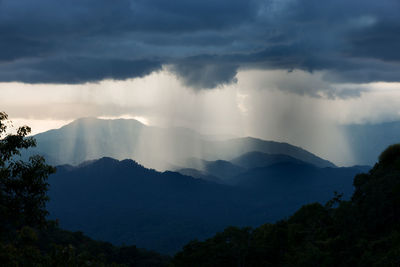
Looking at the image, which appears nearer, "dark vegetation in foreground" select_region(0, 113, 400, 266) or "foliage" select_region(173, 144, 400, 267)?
"dark vegetation in foreground" select_region(0, 113, 400, 266)

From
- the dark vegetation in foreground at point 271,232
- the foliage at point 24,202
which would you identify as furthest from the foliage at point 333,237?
the foliage at point 24,202

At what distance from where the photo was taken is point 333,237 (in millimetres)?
79312

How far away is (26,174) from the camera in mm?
28188

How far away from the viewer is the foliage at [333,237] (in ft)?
218

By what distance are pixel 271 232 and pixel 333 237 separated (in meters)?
21.9

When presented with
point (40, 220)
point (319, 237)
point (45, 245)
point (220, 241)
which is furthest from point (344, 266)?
point (45, 245)

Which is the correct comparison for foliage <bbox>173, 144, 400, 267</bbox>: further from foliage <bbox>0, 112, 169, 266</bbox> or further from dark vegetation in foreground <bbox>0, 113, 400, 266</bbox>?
foliage <bbox>0, 112, 169, 266</bbox>

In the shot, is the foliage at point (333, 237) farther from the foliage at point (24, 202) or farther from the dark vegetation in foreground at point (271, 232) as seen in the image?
the foliage at point (24, 202)

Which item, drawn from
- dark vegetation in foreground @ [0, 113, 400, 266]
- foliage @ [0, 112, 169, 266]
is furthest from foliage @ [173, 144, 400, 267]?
foliage @ [0, 112, 169, 266]

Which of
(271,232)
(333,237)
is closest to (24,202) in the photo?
(333,237)

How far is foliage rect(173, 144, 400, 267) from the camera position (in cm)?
6656

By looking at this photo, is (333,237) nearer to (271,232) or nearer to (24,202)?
(271,232)

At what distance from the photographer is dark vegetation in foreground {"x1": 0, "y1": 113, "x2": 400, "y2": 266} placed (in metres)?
27.8

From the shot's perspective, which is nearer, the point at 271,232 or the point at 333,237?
the point at 333,237
